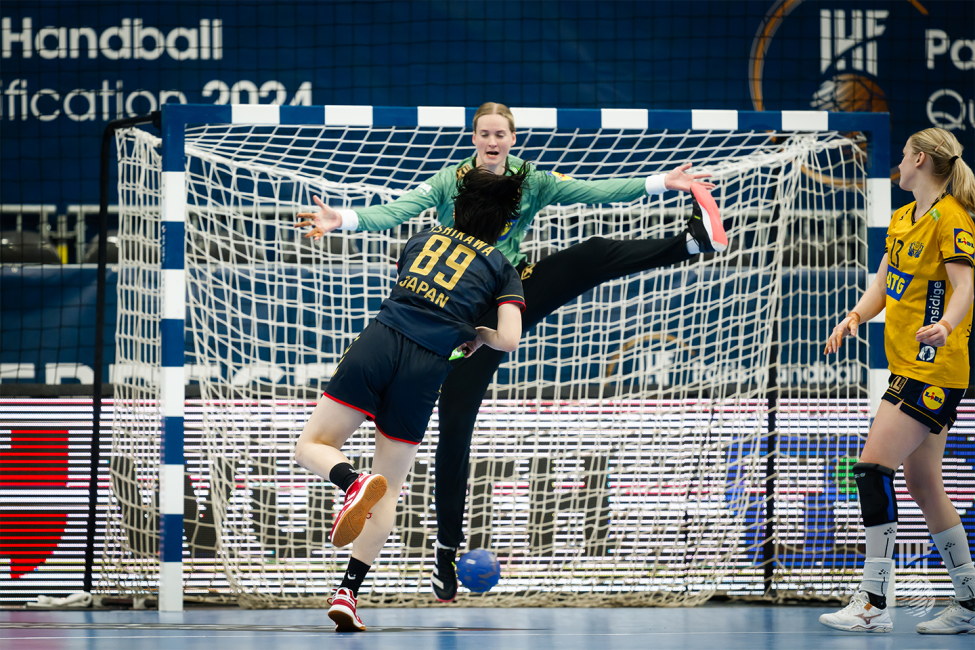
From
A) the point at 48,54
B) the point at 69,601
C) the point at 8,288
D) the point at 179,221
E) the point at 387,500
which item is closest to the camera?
the point at 387,500

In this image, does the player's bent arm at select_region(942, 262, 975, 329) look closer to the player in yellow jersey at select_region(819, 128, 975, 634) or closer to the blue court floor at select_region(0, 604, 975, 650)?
the player in yellow jersey at select_region(819, 128, 975, 634)

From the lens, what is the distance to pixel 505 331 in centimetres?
325

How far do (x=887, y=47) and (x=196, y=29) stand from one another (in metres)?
6.28

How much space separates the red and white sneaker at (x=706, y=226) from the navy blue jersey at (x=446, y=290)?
2.94 feet

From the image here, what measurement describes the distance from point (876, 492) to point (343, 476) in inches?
82.0

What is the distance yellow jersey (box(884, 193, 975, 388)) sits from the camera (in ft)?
11.1

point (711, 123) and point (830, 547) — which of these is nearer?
point (711, 123)

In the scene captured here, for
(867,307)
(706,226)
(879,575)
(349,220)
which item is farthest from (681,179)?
(879,575)

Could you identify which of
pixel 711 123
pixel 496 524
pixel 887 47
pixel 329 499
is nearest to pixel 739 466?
pixel 496 524

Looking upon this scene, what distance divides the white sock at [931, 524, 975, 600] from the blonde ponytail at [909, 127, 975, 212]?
1317 millimetres

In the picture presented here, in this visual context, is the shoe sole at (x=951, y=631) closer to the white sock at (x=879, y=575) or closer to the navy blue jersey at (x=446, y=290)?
the white sock at (x=879, y=575)

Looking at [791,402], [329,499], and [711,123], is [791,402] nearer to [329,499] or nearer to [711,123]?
[711,123]

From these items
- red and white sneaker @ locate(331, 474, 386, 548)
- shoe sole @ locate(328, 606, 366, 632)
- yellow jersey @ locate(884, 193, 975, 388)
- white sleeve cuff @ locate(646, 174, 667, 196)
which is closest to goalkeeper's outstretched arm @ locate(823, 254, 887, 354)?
yellow jersey @ locate(884, 193, 975, 388)

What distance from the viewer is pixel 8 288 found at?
714 centimetres
